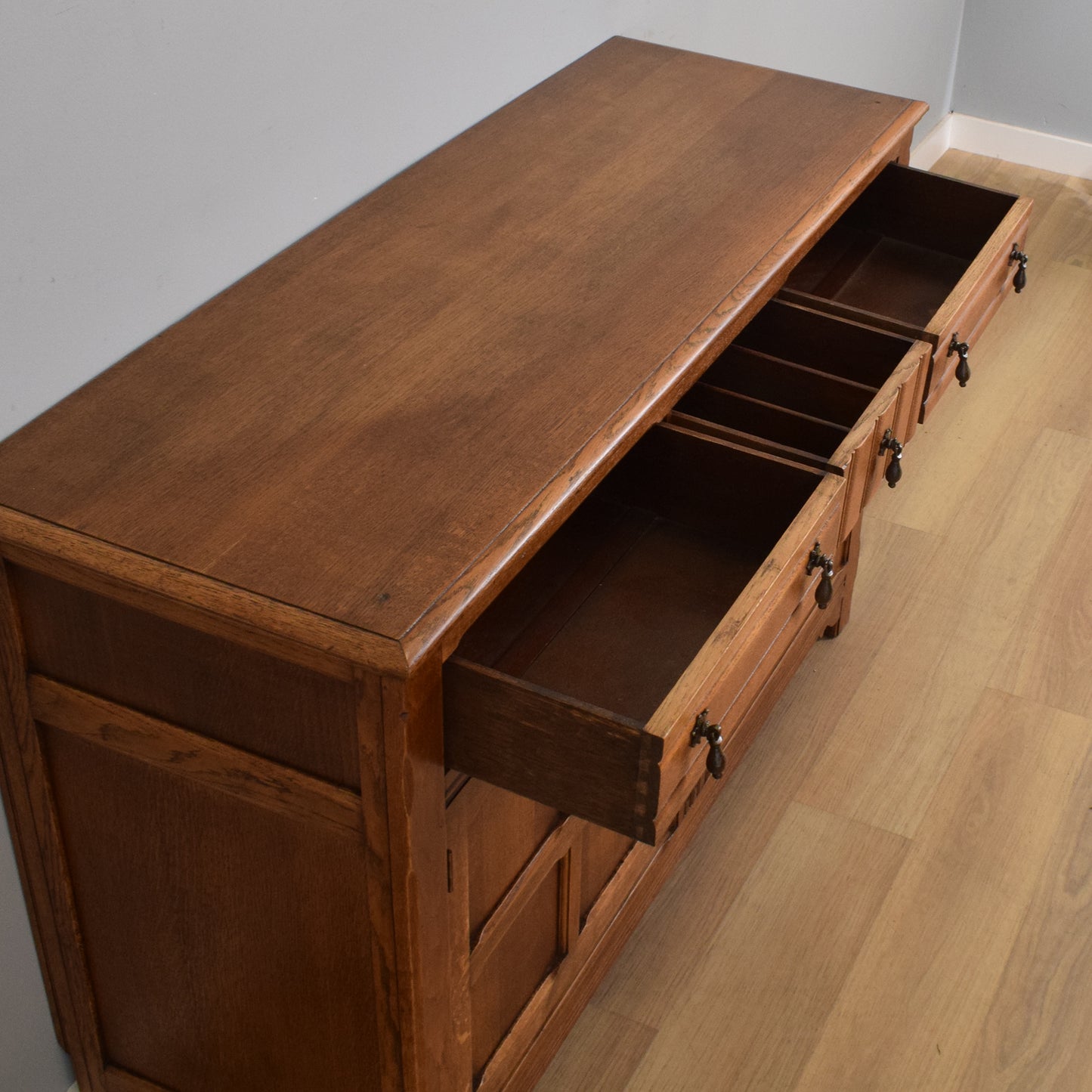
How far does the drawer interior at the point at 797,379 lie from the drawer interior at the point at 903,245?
0.65ft

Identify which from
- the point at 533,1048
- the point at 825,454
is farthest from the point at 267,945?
the point at 825,454

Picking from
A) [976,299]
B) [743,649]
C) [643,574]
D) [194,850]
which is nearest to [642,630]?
[643,574]

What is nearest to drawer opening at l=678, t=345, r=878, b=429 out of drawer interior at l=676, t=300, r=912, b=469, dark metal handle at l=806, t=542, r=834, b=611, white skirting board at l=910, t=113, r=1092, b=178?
drawer interior at l=676, t=300, r=912, b=469

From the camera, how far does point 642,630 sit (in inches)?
49.4

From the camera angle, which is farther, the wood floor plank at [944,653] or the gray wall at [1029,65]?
the gray wall at [1029,65]

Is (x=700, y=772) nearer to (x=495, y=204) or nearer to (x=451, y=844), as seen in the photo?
(x=451, y=844)

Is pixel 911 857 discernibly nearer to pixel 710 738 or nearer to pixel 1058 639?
pixel 1058 639

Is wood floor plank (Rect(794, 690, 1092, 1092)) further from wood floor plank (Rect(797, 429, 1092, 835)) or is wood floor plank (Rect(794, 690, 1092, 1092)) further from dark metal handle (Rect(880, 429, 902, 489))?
dark metal handle (Rect(880, 429, 902, 489))

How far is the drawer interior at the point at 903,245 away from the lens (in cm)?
170

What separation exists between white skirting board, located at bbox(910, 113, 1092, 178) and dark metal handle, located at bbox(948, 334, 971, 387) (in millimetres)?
1918

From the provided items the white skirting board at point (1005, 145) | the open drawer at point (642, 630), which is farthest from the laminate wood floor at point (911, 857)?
the white skirting board at point (1005, 145)

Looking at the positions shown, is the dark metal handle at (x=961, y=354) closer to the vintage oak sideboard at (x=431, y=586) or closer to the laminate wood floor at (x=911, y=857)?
the vintage oak sideboard at (x=431, y=586)

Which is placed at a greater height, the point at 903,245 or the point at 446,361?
the point at 446,361

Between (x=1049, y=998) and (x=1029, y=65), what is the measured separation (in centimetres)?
245
